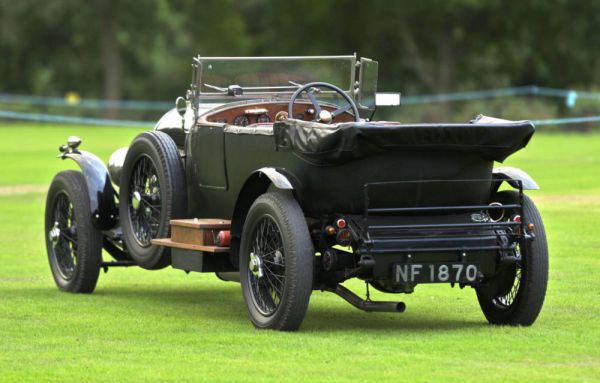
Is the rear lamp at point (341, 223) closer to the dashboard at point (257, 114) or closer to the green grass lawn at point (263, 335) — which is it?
the green grass lawn at point (263, 335)

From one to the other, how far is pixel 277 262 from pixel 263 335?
0.48 meters

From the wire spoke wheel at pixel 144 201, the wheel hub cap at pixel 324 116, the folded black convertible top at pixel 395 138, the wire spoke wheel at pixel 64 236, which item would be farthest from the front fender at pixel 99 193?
the folded black convertible top at pixel 395 138

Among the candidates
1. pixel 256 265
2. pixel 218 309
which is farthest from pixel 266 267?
pixel 218 309

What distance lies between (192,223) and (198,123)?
3.21 ft

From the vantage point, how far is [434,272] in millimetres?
8539

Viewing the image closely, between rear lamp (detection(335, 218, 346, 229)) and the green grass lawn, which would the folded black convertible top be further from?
the green grass lawn

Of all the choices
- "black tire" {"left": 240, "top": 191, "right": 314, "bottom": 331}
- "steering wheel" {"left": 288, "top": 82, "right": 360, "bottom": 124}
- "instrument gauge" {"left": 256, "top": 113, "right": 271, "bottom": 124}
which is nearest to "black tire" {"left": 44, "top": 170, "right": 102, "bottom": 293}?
"instrument gauge" {"left": 256, "top": 113, "right": 271, "bottom": 124}

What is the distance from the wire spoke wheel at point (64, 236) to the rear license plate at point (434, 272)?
149 inches

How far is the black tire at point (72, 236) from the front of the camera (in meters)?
11.1

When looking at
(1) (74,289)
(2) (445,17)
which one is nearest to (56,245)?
(1) (74,289)

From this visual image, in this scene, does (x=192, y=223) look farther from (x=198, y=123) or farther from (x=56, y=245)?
(x=56, y=245)

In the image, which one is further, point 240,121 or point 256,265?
point 240,121

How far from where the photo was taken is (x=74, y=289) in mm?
11234

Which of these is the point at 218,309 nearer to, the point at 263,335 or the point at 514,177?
the point at 263,335
